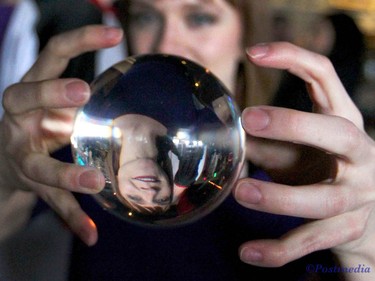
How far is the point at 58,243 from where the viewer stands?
1.24 feet

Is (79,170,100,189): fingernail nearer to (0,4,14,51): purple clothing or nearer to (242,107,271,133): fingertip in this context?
(242,107,271,133): fingertip

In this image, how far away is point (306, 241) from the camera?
0.29 metres

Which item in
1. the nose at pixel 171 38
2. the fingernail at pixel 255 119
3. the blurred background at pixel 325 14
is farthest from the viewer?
the blurred background at pixel 325 14

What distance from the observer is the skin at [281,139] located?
0.85 ft

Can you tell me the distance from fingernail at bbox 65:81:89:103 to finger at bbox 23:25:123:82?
0.13 feet

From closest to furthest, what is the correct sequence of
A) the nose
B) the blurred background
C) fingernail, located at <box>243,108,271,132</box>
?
fingernail, located at <box>243,108,271,132</box> < the nose < the blurred background

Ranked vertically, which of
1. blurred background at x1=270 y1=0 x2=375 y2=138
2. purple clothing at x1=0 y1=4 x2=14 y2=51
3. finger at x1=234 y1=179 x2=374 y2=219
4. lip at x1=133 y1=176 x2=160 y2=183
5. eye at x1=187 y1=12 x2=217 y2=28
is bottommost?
blurred background at x1=270 y1=0 x2=375 y2=138

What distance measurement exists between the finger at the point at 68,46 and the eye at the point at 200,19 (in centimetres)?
14

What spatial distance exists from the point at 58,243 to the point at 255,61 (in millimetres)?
184

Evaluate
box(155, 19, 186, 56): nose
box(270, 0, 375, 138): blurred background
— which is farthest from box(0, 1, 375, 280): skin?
box(270, 0, 375, 138): blurred background

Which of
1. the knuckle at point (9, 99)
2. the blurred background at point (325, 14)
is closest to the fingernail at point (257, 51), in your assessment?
the knuckle at point (9, 99)

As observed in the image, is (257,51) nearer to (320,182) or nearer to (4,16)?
(320,182)

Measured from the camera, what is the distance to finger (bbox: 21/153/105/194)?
0.27m

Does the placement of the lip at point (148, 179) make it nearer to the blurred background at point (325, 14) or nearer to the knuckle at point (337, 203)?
the knuckle at point (337, 203)
